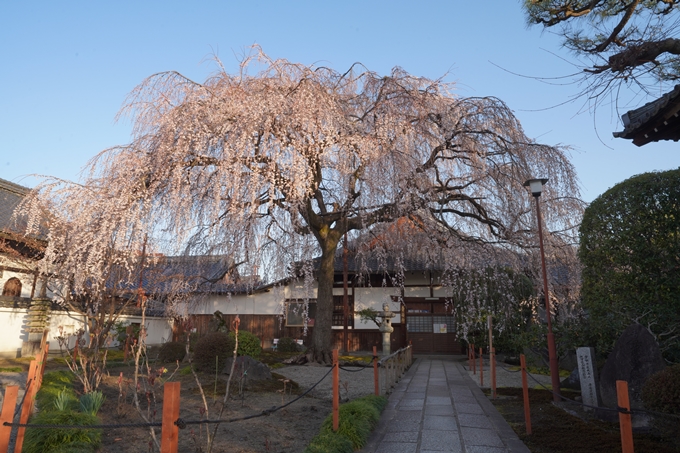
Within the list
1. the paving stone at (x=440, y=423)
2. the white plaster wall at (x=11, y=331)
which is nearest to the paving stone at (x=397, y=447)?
the paving stone at (x=440, y=423)

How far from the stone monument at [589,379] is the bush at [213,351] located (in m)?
7.50

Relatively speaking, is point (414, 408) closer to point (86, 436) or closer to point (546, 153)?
point (86, 436)

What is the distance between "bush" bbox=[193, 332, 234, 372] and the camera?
35.4 ft

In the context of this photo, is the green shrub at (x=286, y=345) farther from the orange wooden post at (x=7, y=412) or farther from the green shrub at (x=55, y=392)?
the orange wooden post at (x=7, y=412)

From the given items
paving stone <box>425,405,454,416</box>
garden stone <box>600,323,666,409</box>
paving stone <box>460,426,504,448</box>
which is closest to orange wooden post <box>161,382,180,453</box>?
paving stone <box>460,426,504,448</box>

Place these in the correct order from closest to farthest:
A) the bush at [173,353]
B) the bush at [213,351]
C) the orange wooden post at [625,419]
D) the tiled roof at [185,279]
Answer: the orange wooden post at [625,419] < the bush at [213,351] < the tiled roof at [185,279] < the bush at [173,353]

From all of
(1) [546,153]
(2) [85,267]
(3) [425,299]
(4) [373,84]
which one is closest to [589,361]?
(1) [546,153]

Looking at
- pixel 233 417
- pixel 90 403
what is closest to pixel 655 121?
pixel 233 417

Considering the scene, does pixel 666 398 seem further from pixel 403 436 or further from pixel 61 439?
pixel 61 439

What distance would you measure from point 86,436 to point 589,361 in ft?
22.9

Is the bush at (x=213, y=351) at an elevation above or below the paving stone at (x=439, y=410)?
above

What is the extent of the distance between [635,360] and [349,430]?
406 cm

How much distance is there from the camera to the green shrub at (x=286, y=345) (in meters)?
19.6

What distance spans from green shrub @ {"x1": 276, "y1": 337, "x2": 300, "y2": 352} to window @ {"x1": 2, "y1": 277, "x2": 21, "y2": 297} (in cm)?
981
